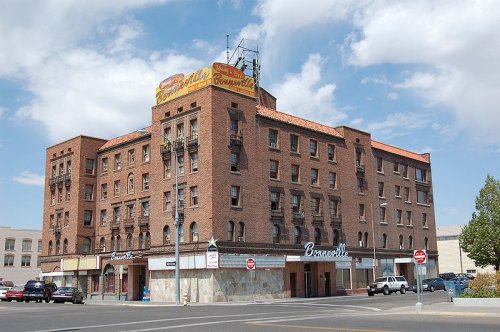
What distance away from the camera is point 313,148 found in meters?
59.3

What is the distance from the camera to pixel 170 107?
180 feet

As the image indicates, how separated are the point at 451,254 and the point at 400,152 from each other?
164 feet

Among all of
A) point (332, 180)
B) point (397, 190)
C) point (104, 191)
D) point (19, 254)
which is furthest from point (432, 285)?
point (19, 254)

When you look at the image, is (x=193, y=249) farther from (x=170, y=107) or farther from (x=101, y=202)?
(x=101, y=202)

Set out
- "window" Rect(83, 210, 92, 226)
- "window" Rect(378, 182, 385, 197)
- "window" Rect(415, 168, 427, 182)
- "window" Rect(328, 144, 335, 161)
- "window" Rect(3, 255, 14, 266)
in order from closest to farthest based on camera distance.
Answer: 1. "window" Rect(328, 144, 335, 161)
2. "window" Rect(83, 210, 92, 226)
3. "window" Rect(378, 182, 385, 197)
4. "window" Rect(415, 168, 427, 182)
5. "window" Rect(3, 255, 14, 266)

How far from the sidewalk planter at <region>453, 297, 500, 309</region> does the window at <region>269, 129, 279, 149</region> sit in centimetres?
2866

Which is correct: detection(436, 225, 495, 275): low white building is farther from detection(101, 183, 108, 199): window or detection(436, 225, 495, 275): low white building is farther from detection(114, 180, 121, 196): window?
detection(101, 183, 108, 199): window

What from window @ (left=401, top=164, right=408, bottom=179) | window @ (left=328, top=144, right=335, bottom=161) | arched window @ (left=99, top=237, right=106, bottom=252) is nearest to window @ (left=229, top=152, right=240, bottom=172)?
window @ (left=328, top=144, right=335, bottom=161)

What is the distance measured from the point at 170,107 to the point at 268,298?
788 inches

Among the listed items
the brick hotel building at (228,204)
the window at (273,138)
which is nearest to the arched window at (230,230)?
the brick hotel building at (228,204)

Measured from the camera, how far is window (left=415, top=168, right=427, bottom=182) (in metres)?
74.6

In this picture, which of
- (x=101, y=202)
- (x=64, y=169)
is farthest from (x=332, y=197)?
(x=64, y=169)

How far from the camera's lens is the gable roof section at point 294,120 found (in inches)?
Result: 2180

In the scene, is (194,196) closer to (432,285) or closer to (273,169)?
(273,169)
